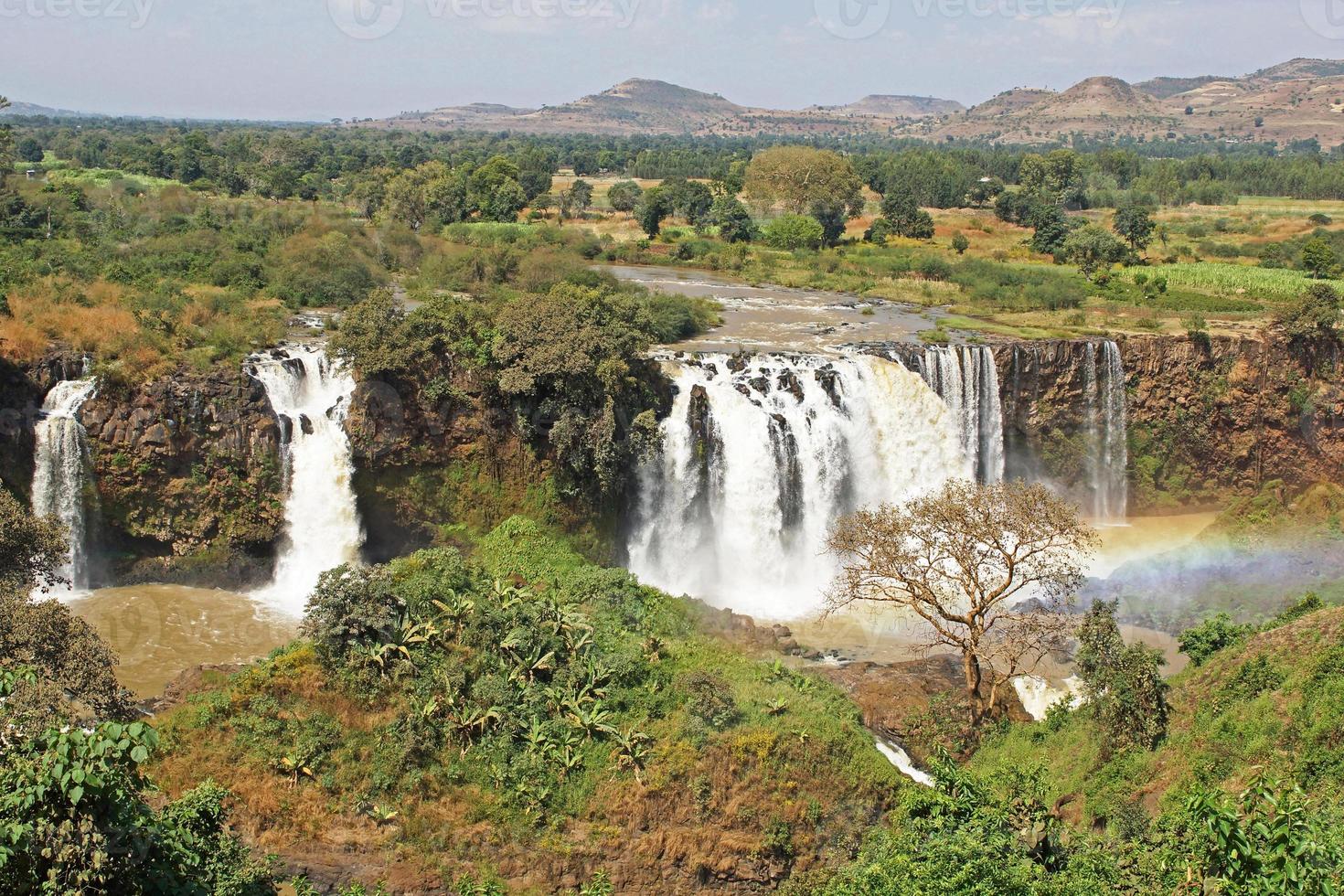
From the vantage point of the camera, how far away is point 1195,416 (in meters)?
33.2

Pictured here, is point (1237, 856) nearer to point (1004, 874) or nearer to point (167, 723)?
point (1004, 874)

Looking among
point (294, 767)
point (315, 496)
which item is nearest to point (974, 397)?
point (315, 496)

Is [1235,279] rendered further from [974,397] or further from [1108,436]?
[974,397]

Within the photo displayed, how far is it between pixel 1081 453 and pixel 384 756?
2331cm

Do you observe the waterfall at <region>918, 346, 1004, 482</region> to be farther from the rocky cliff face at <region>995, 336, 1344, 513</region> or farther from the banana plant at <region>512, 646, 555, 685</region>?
the banana plant at <region>512, 646, 555, 685</region>

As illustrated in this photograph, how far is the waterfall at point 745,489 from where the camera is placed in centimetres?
2711

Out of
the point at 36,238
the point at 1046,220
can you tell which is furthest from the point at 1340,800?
the point at 1046,220

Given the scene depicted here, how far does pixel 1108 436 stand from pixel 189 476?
80.9 feet

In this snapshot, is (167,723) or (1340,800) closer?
(1340,800)

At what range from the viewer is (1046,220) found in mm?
55688

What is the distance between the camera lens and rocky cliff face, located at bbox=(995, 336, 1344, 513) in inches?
1267

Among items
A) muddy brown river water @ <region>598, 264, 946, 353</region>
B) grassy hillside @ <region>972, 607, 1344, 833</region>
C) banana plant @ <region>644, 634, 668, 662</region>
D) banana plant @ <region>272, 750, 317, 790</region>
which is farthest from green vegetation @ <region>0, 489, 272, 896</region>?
muddy brown river water @ <region>598, 264, 946, 353</region>

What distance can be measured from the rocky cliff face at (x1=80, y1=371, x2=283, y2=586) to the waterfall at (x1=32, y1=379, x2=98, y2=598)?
0.99ft

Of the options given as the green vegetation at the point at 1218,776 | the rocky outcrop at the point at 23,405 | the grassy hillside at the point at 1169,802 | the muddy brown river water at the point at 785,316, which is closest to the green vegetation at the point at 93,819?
the grassy hillside at the point at 1169,802
